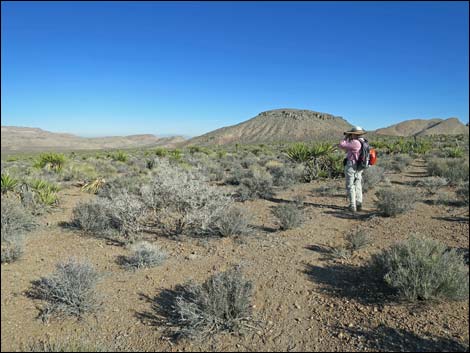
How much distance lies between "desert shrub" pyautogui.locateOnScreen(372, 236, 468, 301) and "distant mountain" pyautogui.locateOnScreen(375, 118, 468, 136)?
4081 inches

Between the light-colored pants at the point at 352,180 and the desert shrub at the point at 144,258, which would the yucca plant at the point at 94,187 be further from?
the light-colored pants at the point at 352,180

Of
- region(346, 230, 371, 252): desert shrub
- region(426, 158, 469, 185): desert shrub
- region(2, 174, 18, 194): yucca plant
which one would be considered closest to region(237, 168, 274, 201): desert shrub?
region(346, 230, 371, 252): desert shrub

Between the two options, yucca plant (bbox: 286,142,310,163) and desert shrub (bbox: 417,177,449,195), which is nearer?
desert shrub (bbox: 417,177,449,195)

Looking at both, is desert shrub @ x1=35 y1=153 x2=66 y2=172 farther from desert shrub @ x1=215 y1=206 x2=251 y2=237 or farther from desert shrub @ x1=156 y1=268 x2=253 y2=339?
desert shrub @ x1=156 y1=268 x2=253 y2=339

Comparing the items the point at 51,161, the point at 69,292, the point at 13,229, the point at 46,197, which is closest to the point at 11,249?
the point at 13,229

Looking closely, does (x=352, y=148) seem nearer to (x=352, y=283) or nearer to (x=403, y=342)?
(x=352, y=283)

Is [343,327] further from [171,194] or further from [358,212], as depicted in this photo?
[358,212]

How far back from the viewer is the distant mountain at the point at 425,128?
102169 mm

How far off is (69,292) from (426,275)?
3927 millimetres

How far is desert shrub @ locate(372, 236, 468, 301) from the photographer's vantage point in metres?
3.48

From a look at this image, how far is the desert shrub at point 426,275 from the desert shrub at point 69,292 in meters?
3.36

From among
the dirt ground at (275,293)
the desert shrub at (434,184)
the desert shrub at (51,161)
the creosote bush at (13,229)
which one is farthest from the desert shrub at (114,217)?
the desert shrub at (51,161)

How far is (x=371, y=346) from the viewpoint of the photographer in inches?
117

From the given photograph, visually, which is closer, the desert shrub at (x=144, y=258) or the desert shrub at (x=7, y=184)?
the desert shrub at (x=144, y=258)
